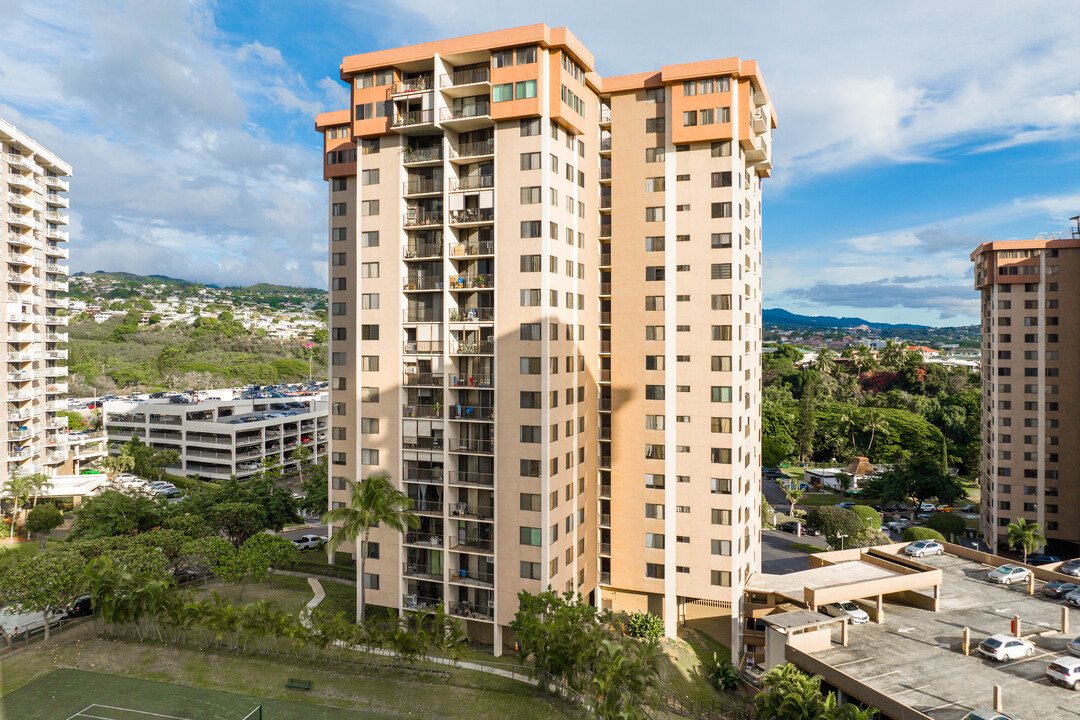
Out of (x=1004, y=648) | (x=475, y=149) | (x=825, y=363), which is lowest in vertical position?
(x=1004, y=648)

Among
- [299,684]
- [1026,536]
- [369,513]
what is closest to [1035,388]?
[1026,536]

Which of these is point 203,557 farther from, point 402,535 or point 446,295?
point 446,295

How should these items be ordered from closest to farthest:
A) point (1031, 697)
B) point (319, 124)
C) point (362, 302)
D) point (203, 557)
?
1. point (1031, 697)
2. point (362, 302)
3. point (203, 557)
4. point (319, 124)

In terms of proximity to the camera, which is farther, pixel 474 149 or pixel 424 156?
pixel 424 156

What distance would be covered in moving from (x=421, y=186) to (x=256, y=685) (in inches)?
1280

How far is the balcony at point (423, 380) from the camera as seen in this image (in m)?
41.9

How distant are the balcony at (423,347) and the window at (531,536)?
42.9ft

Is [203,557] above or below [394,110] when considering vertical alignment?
below

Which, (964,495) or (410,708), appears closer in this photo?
(410,708)

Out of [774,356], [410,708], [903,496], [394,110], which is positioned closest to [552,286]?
[394,110]

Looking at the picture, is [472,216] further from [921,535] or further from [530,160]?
[921,535]

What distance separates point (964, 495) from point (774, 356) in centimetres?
10026

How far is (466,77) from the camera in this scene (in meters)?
42.3

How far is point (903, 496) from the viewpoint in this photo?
83562mm
